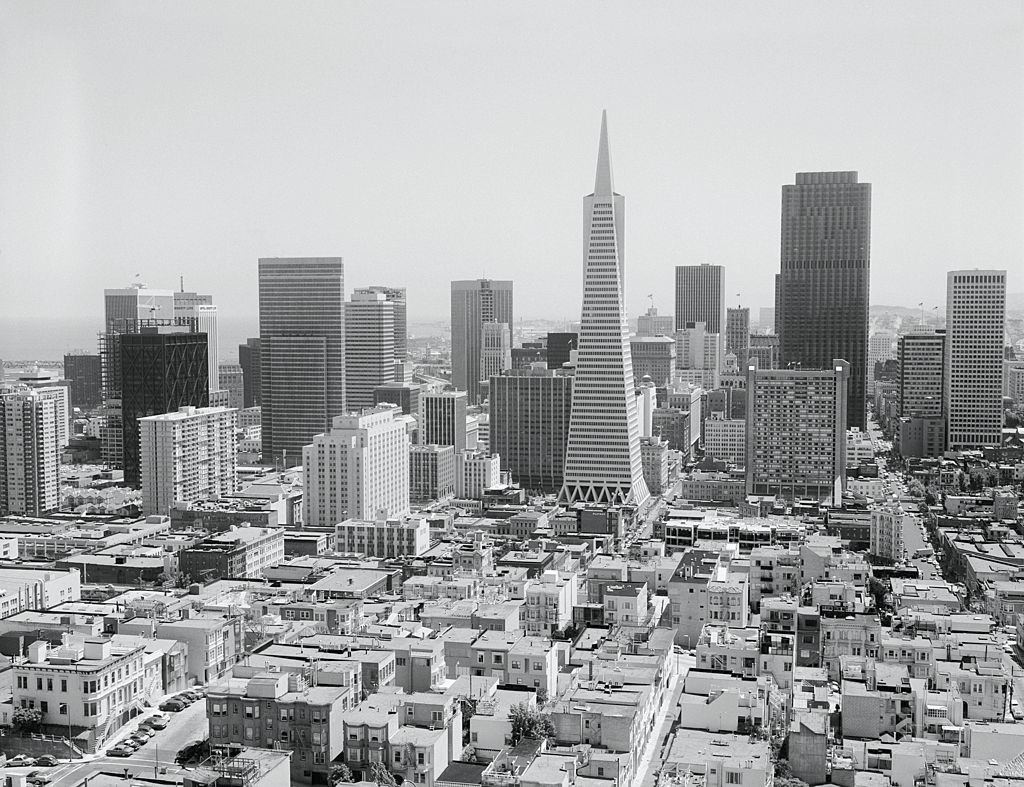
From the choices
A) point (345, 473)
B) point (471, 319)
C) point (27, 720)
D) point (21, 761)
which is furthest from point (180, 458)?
point (471, 319)

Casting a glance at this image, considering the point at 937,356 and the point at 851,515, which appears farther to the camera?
the point at 937,356

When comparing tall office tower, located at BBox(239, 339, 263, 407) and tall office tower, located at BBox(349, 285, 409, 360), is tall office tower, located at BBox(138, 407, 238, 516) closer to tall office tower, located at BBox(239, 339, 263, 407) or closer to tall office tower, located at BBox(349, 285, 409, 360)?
tall office tower, located at BBox(349, 285, 409, 360)

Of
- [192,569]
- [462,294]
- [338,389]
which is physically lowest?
[192,569]

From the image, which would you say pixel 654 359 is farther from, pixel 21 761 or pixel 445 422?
pixel 21 761

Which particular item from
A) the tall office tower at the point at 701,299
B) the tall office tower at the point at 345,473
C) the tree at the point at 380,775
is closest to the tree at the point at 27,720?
the tree at the point at 380,775

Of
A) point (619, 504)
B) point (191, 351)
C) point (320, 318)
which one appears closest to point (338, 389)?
point (320, 318)

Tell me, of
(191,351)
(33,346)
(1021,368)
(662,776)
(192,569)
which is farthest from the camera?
(191,351)

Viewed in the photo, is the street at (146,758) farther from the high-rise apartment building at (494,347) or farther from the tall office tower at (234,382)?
the high-rise apartment building at (494,347)

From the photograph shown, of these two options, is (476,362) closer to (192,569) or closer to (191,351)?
(191,351)
